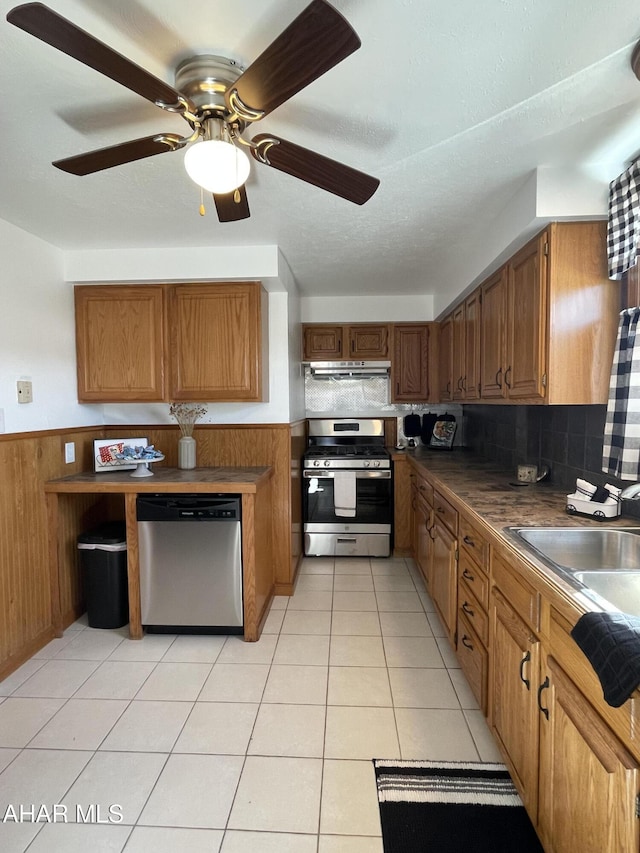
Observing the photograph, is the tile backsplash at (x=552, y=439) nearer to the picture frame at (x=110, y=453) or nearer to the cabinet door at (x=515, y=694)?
the cabinet door at (x=515, y=694)

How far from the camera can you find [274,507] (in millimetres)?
2949

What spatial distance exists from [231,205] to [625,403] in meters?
1.65

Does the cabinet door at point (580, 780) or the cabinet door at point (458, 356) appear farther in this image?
the cabinet door at point (458, 356)

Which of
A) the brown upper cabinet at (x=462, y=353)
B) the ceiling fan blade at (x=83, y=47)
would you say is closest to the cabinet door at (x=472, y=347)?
the brown upper cabinet at (x=462, y=353)

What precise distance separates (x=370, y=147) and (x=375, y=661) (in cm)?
228

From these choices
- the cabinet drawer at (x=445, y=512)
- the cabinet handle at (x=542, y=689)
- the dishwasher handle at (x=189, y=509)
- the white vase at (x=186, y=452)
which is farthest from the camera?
the white vase at (x=186, y=452)

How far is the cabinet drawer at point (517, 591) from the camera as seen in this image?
4.02 ft

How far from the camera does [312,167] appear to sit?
4.36 ft

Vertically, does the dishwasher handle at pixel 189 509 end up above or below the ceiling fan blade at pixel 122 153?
below

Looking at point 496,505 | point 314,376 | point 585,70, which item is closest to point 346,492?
point 314,376

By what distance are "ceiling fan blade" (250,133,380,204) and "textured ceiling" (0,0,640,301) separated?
0.55 ft

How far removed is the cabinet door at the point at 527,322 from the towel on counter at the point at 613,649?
1090 mm

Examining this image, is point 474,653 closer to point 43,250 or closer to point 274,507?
point 274,507

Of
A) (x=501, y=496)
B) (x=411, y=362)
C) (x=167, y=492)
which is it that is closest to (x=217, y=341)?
(x=167, y=492)
